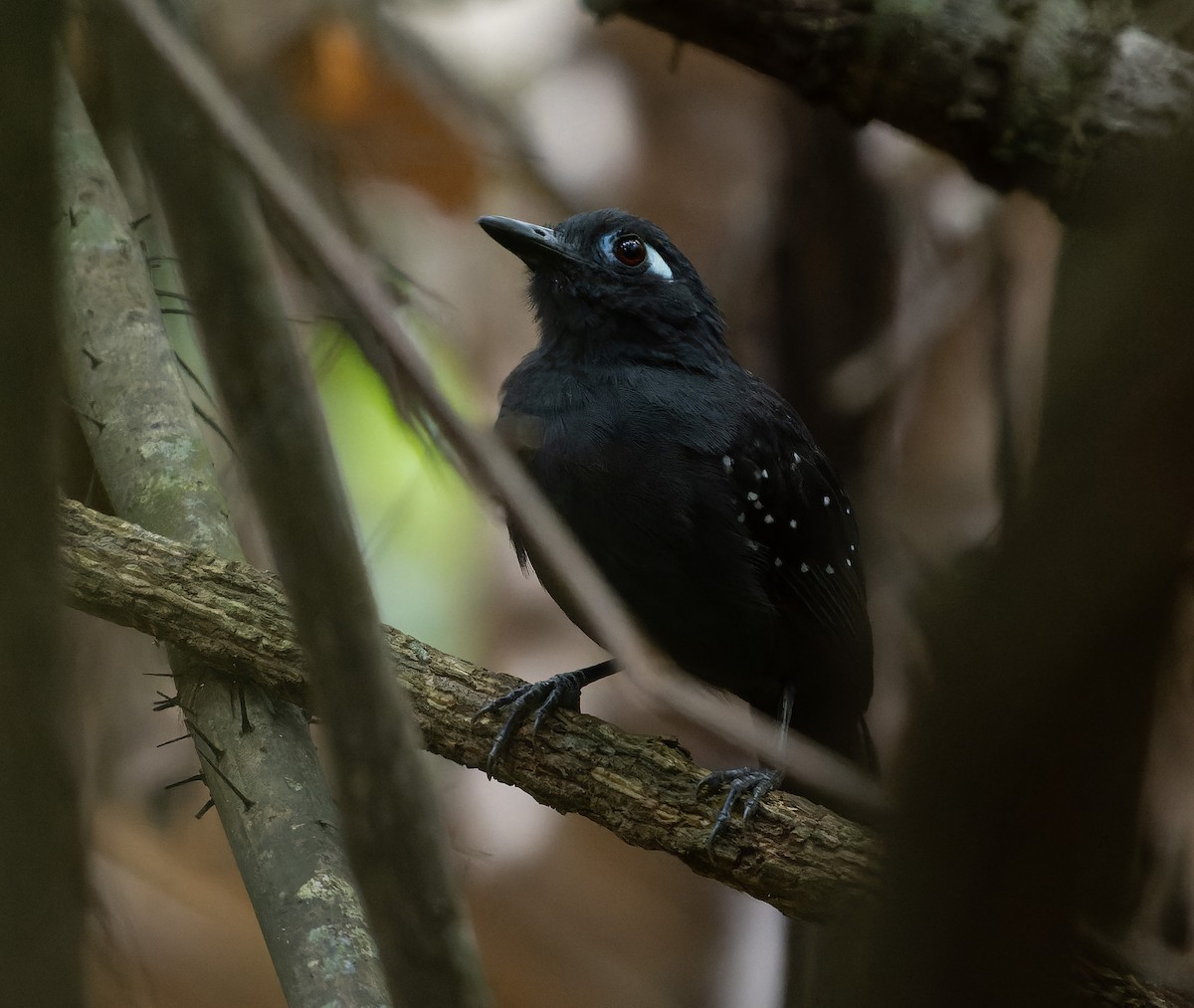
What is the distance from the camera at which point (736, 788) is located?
10.4 ft

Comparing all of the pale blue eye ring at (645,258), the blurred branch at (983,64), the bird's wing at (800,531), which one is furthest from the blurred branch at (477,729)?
the blurred branch at (983,64)

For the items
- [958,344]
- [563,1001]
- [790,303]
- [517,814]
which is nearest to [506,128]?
[790,303]

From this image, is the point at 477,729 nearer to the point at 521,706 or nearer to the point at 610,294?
the point at 521,706

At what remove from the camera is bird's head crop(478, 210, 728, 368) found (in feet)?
13.5

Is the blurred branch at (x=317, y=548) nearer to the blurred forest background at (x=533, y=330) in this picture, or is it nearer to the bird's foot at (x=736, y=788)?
the bird's foot at (x=736, y=788)

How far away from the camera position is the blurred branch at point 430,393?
119 cm

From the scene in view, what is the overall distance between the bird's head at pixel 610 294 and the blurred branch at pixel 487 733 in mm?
1281

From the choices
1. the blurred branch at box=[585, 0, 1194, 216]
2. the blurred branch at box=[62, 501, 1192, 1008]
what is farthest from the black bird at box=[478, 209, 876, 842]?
the blurred branch at box=[585, 0, 1194, 216]

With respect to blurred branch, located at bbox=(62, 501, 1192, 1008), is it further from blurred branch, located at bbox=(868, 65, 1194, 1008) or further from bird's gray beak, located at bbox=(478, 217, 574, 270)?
blurred branch, located at bbox=(868, 65, 1194, 1008)

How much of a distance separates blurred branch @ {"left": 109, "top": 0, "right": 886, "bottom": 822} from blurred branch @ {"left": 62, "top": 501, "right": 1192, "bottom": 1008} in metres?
1.80

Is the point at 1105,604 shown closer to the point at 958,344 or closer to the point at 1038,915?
the point at 1038,915

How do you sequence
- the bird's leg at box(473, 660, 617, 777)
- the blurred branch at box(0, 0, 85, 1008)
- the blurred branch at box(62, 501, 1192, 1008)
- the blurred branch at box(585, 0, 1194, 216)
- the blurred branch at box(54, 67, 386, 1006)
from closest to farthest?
the blurred branch at box(0, 0, 85, 1008)
the blurred branch at box(54, 67, 386, 1006)
the blurred branch at box(62, 501, 1192, 1008)
the bird's leg at box(473, 660, 617, 777)
the blurred branch at box(585, 0, 1194, 216)

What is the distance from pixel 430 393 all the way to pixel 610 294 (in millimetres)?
2972

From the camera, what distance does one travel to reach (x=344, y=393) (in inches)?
182
